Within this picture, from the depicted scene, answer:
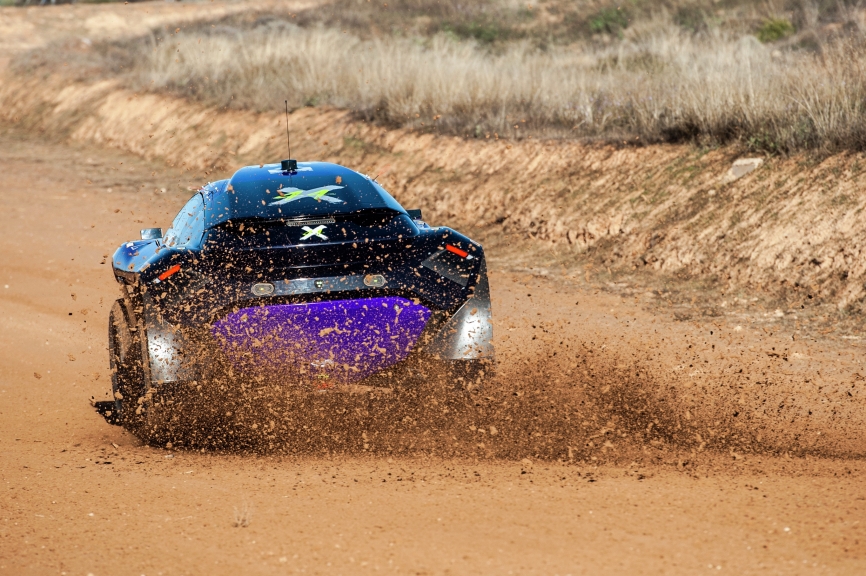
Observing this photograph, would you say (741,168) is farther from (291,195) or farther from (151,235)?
(151,235)

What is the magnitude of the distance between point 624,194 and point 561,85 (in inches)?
196

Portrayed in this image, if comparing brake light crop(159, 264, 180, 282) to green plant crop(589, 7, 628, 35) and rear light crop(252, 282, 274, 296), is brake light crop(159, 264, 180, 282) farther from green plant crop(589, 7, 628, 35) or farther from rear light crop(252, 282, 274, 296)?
green plant crop(589, 7, 628, 35)

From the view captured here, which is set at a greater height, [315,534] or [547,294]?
[315,534]

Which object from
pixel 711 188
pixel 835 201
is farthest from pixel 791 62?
pixel 835 201

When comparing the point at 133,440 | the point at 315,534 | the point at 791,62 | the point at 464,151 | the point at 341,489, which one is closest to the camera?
the point at 315,534

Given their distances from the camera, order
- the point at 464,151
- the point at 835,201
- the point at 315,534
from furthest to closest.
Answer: the point at 464,151 < the point at 835,201 < the point at 315,534

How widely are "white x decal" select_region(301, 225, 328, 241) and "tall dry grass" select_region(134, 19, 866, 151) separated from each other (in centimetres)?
779

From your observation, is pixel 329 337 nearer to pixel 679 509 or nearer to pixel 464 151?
pixel 679 509

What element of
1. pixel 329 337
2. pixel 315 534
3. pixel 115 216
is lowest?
pixel 115 216

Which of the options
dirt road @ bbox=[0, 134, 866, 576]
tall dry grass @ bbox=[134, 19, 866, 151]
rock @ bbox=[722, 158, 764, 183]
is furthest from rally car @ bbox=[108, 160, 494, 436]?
tall dry grass @ bbox=[134, 19, 866, 151]

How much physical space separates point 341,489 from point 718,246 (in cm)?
742

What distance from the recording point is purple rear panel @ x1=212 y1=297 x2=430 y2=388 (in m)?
5.94

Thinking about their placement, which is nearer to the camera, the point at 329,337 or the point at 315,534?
the point at 315,534

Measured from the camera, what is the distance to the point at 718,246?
38.7 feet
